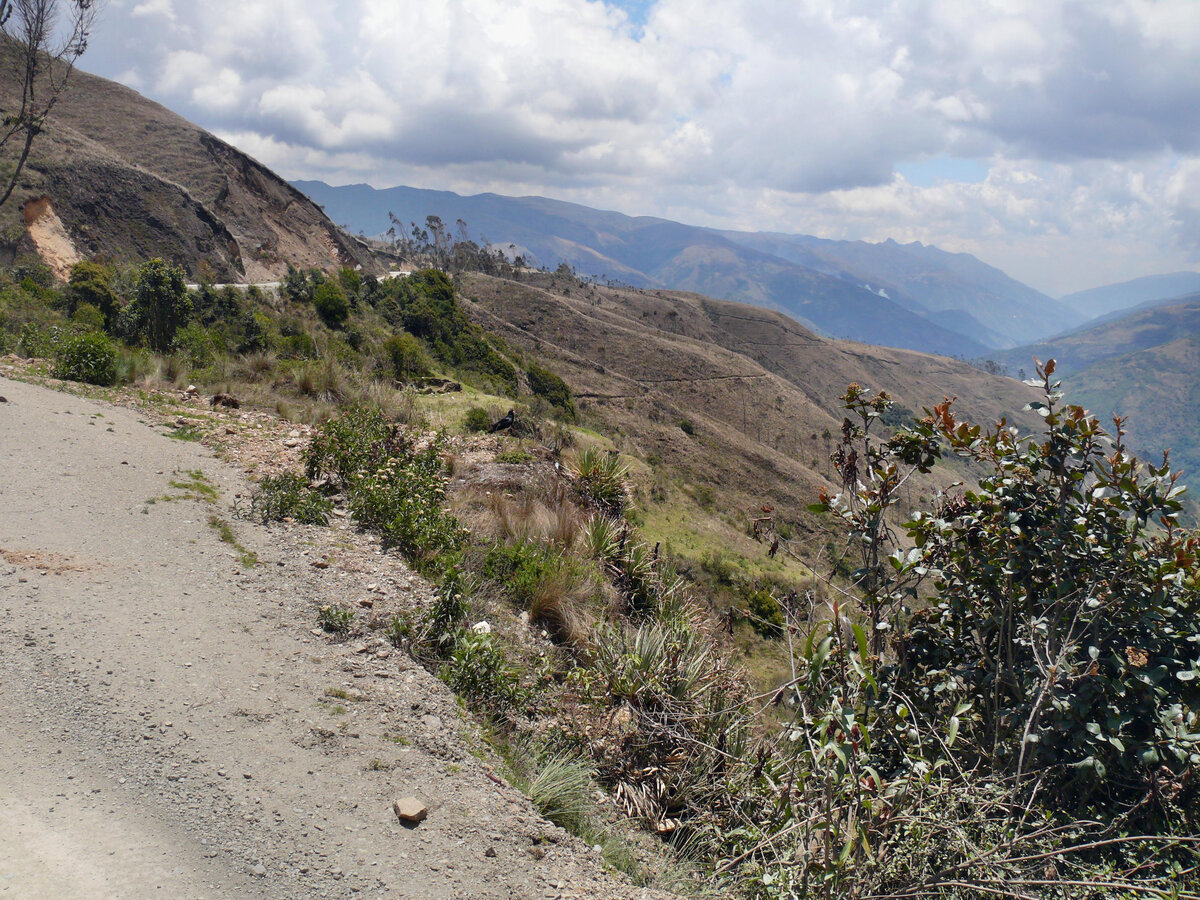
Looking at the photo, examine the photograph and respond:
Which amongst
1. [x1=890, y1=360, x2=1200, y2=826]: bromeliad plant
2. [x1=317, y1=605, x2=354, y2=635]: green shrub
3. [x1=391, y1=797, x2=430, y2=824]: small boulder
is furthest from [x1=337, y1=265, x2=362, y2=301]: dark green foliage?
→ [x1=890, y1=360, x2=1200, y2=826]: bromeliad plant

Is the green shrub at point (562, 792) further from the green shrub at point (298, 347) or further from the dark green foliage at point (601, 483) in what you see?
the green shrub at point (298, 347)

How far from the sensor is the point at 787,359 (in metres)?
89.6

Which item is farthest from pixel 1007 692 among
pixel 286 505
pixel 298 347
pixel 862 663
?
pixel 298 347

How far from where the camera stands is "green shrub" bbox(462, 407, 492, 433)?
41.6ft

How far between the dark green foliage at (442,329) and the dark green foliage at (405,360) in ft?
16.7

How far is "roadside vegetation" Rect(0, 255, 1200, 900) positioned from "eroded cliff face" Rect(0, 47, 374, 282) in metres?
23.8

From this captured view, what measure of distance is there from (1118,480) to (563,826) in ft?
11.1

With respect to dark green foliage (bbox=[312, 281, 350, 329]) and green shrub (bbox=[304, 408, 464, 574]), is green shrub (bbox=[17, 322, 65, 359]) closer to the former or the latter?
Result: green shrub (bbox=[304, 408, 464, 574])

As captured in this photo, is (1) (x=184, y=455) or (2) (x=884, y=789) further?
(1) (x=184, y=455)

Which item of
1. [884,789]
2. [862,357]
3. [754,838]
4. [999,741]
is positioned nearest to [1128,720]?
[999,741]

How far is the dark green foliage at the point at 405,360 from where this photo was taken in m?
17.1

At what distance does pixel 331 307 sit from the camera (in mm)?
22188

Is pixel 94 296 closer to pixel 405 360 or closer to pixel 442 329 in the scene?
pixel 405 360

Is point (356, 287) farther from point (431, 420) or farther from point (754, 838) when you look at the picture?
point (754, 838)
